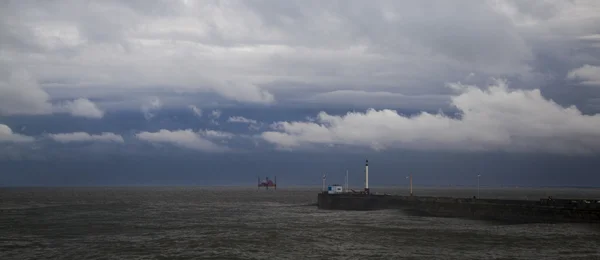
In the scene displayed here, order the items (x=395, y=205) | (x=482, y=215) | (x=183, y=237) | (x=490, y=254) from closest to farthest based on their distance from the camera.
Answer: (x=490, y=254) → (x=183, y=237) → (x=482, y=215) → (x=395, y=205)

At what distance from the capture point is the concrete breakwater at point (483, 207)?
196 ft

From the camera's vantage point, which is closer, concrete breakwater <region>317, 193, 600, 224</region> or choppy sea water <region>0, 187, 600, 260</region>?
choppy sea water <region>0, 187, 600, 260</region>

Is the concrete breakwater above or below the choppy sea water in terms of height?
above

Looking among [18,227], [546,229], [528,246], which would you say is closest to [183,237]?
[18,227]

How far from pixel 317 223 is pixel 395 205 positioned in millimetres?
27335

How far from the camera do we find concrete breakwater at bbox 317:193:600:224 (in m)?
59.7

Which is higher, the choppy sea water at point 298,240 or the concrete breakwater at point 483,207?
the concrete breakwater at point 483,207

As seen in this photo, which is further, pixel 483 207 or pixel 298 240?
pixel 483 207

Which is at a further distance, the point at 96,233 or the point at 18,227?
the point at 18,227

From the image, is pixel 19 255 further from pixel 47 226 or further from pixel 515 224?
pixel 515 224

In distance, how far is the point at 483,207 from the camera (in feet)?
233

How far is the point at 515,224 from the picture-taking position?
61.6 m

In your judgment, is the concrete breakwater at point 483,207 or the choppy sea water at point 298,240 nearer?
the choppy sea water at point 298,240

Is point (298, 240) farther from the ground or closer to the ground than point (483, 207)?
closer to the ground
